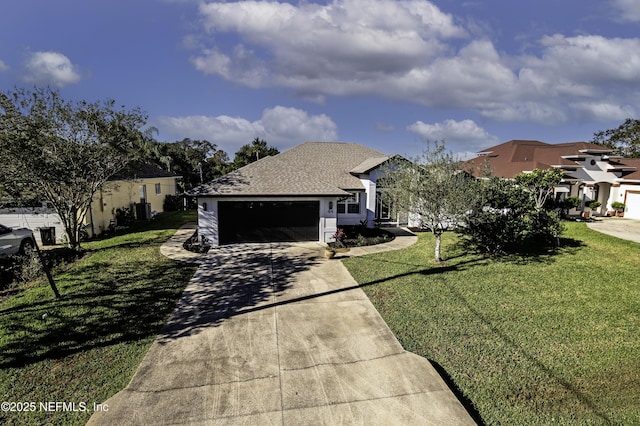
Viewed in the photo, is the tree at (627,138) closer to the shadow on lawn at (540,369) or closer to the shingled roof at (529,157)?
the shingled roof at (529,157)

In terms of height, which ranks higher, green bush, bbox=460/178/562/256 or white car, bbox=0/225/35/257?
green bush, bbox=460/178/562/256

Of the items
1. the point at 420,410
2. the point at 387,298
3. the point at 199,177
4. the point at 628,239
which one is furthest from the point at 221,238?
the point at 199,177

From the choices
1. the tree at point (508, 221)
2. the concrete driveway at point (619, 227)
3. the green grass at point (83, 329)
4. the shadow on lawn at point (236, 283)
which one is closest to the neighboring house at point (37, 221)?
the green grass at point (83, 329)

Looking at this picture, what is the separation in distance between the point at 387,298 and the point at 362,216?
36.1 feet

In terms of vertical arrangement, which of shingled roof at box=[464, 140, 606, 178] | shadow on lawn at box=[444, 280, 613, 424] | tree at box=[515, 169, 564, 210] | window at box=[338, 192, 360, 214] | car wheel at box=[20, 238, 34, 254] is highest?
shingled roof at box=[464, 140, 606, 178]

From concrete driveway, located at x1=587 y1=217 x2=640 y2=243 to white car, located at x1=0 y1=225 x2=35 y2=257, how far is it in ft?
93.5

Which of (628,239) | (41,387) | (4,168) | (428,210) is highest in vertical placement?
(4,168)

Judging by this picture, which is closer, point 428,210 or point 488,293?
point 488,293

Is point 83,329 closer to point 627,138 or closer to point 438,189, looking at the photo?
point 438,189

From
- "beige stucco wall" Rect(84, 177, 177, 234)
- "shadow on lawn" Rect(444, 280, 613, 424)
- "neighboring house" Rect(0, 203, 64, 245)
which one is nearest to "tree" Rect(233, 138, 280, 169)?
"beige stucco wall" Rect(84, 177, 177, 234)

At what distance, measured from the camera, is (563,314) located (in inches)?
365

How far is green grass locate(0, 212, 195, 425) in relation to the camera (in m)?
6.11

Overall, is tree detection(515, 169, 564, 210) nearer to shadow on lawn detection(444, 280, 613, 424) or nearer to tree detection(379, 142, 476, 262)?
tree detection(379, 142, 476, 262)

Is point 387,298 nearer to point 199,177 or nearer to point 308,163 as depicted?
point 308,163
